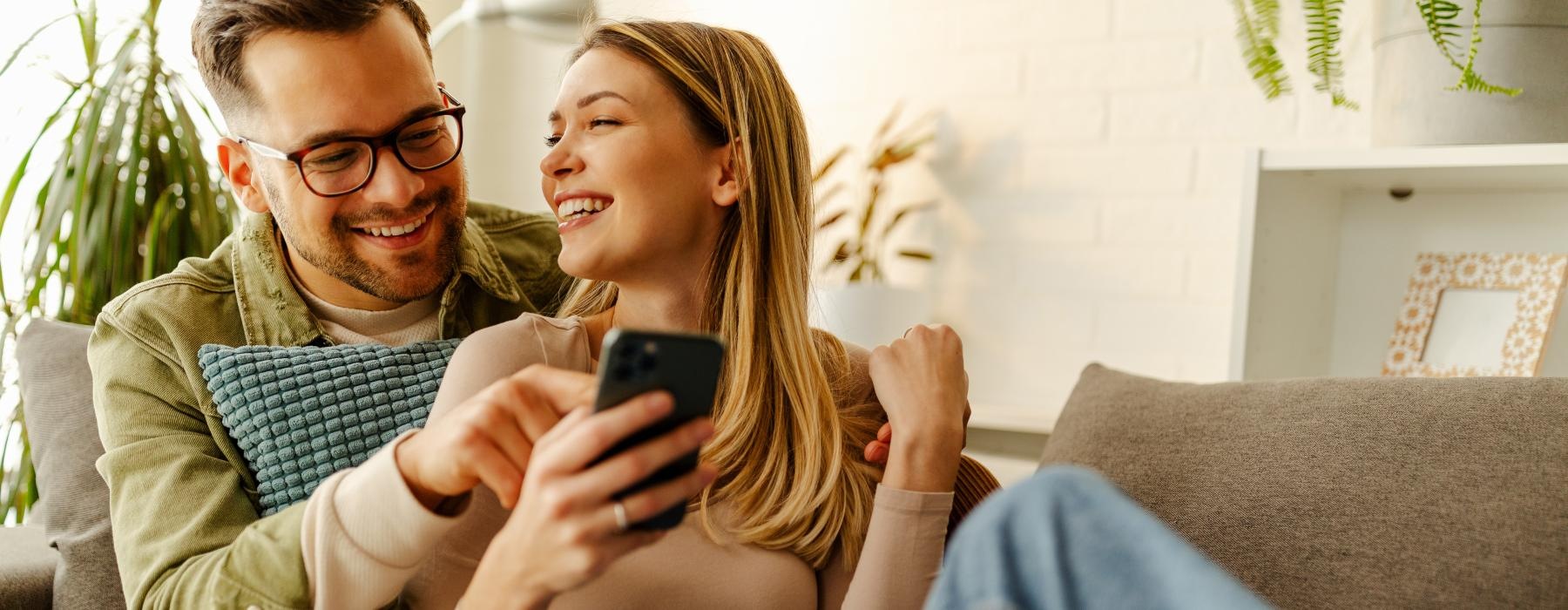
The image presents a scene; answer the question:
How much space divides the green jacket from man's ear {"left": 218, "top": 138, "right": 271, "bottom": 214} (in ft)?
0.11

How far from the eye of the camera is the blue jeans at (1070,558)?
0.60 m

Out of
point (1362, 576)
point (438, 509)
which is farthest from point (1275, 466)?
point (438, 509)

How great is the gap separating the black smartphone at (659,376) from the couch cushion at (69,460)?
0.84m

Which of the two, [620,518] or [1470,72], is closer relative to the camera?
[620,518]

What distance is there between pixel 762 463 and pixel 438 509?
0.41 meters

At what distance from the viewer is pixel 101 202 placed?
1.99m

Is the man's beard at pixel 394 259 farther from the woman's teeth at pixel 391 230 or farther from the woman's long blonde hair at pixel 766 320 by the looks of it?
the woman's long blonde hair at pixel 766 320

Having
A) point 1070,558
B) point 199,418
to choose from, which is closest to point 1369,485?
point 1070,558

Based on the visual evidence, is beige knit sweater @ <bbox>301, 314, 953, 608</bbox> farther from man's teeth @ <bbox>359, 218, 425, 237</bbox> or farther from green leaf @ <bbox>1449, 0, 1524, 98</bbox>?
green leaf @ <bbox>1449, 0, 1524, 98</bbox>

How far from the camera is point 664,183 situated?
1.24 m

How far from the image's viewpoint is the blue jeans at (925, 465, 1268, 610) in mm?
604

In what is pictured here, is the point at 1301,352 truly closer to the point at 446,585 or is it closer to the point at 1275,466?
the point at 1275,466

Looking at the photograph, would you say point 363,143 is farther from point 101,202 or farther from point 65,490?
point 101,202

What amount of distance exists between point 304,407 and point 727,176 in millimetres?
507
